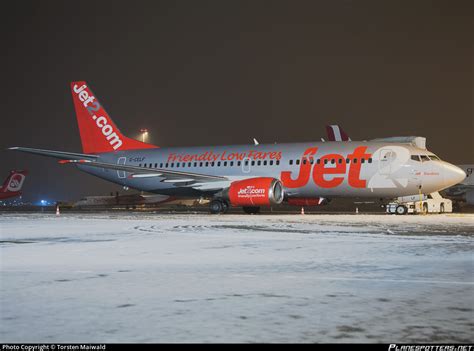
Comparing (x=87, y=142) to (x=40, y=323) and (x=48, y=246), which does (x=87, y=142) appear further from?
(x=40, y=323)

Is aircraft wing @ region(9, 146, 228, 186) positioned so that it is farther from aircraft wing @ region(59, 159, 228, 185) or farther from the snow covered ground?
the snow covered ground

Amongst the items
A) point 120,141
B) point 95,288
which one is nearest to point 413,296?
point 95,288

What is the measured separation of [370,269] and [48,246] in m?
7.92

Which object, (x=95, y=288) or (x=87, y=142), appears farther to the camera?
(x=87, y=142)

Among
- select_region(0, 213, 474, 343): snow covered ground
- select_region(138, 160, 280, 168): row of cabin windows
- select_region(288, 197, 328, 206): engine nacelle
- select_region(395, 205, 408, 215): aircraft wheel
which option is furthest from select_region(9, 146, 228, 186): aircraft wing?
select_region(0, 213, 474, 343): snow covered ground

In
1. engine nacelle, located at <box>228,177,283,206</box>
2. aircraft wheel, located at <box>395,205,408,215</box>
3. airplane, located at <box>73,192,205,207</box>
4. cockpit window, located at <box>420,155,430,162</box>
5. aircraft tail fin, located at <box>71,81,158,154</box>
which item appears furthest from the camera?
airplane, located at <box>73,192,205,207</box>

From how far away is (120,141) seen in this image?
4162 cm

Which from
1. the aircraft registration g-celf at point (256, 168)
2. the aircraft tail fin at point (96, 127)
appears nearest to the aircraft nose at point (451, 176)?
the aircraft registration g-celf at point (256, 168)

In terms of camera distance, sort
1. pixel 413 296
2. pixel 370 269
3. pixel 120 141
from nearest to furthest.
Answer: pixel 413 296 → pixel 370 269 → pixel 120 141

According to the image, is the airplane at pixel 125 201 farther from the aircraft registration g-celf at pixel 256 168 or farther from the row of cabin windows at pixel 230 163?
the row of cabin windows at pixel 230 163

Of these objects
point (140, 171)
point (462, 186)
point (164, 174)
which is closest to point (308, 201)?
point (164, 174)

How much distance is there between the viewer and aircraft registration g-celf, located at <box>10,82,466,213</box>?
3084cm

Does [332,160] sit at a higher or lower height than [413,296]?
higher

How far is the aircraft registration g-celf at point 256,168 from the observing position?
30844mm
